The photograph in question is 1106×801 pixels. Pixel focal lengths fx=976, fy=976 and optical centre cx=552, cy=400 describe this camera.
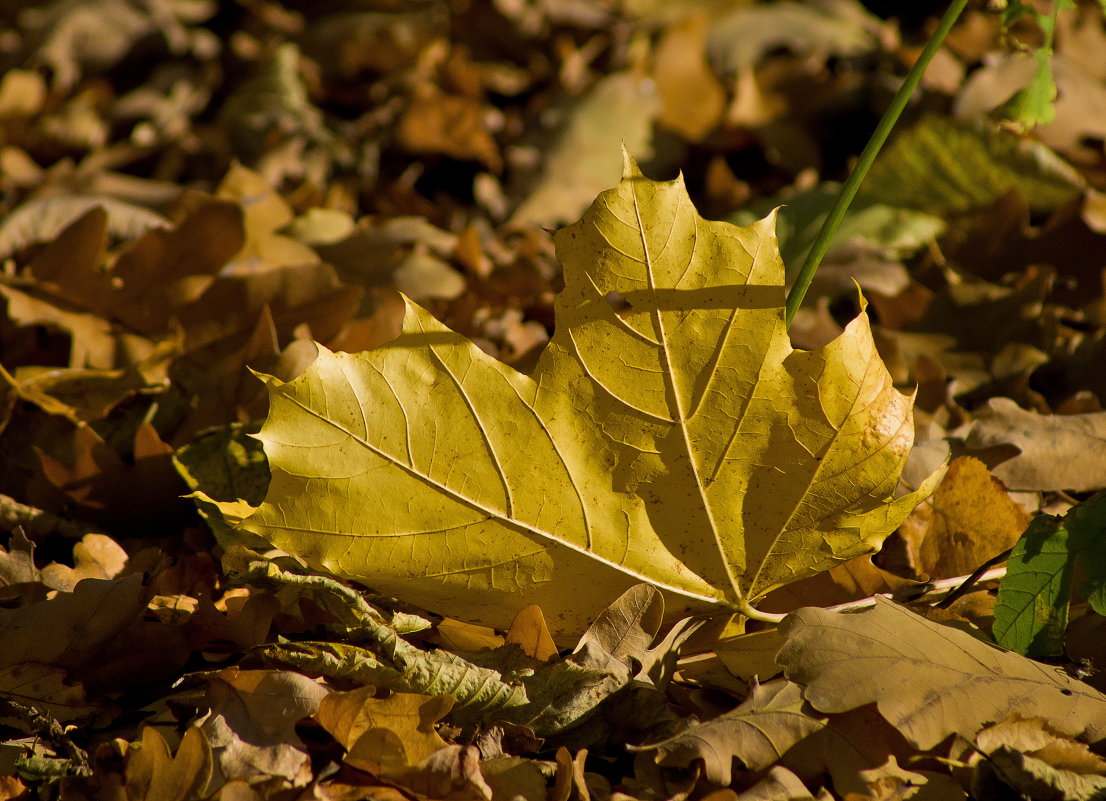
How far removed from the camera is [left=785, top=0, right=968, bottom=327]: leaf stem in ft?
3.09

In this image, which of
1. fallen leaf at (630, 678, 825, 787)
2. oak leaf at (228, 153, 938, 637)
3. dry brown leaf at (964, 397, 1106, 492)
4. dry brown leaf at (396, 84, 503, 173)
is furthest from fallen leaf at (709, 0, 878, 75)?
fallen leaf at (630, 678, 825, 787)

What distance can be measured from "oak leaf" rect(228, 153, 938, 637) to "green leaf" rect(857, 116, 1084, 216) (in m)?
1.12

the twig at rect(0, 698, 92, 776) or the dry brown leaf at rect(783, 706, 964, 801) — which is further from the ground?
the dry brown leaf at rect(783, 706, 964, 801)

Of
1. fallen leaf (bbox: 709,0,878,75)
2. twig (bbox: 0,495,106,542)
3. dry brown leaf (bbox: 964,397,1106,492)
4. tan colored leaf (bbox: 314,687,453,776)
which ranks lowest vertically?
twig (bbox: 0,495,106,542)

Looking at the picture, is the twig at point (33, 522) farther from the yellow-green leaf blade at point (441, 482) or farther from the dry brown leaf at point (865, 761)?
the dry brown leaf at point (865, 761)

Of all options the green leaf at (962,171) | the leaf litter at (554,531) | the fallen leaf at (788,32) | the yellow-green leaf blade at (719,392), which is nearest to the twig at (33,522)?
the leaf litter at (554,531)

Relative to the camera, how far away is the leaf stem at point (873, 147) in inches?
37.1

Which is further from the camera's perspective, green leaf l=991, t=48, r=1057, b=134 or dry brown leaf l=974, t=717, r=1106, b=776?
green leaf l=991, t=48, r=1057, b=134

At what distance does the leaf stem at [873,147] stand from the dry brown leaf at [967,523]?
0.29 meters

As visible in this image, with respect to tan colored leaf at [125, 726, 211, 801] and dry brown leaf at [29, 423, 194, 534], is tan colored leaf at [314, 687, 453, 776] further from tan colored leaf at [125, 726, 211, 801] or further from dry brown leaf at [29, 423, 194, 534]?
dry brown leaf at [29, 423, 194, 534]

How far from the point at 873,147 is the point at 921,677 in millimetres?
519

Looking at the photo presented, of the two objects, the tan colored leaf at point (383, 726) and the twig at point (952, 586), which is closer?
the tan colored leaf at point (383, 726)

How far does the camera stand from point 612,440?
0.95 m

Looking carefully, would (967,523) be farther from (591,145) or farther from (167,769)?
(591,145)
